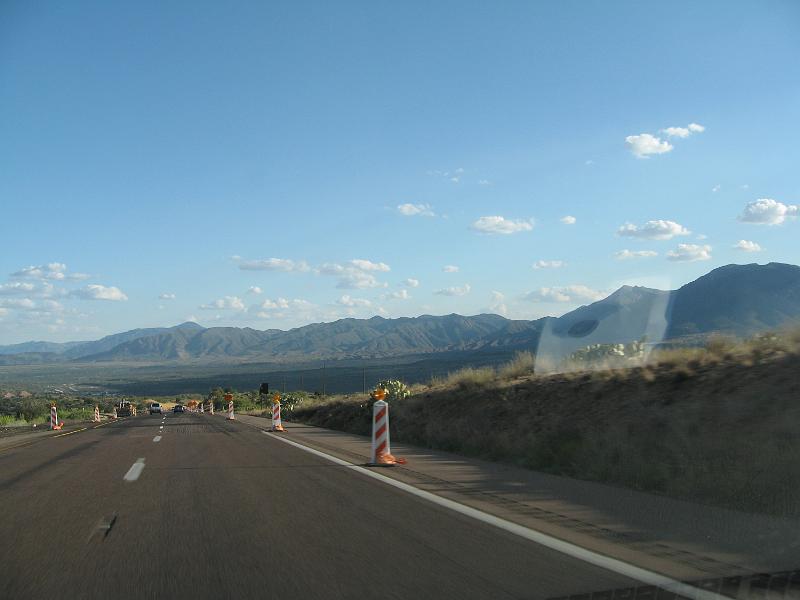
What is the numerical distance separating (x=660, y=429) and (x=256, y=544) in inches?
330

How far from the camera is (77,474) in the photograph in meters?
14.1

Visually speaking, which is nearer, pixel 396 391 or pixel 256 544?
pixel 256 544

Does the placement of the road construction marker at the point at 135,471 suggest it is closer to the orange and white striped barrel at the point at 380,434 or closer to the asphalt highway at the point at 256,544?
the asphalt highway at the point at 256,544

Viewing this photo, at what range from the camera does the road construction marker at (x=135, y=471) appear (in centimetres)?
1335

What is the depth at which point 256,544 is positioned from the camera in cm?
784

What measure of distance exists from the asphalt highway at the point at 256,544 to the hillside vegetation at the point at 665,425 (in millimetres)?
3768

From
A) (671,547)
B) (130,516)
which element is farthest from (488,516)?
(130,516)

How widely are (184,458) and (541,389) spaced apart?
959 cm

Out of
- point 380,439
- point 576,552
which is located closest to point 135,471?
point 380,439

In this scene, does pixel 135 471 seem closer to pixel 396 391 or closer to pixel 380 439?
pixel 380 439

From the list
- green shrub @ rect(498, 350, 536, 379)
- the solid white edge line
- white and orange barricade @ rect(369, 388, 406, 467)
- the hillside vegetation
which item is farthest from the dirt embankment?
the solid white edge line

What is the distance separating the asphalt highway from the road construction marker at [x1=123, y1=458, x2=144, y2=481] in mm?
153

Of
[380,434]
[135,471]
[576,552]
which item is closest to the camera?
[576,552]

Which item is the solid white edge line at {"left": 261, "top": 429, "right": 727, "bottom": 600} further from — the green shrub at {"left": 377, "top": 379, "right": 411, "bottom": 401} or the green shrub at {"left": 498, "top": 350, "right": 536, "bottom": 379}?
the green shrub at {"left": 377, "top": 379, "right": 411, "bottom": 401}
